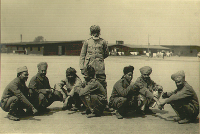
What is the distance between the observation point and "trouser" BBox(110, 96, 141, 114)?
4418 mm

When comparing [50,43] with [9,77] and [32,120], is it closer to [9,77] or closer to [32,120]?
[9,77]

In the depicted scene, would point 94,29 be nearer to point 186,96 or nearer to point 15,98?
point 15,98

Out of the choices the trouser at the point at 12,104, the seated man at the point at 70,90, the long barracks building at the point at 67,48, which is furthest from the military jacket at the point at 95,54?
the long barracks building at the point at 67,48

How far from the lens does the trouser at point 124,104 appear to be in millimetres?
4418

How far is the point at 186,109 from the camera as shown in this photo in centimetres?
405

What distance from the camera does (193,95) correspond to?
4070mm

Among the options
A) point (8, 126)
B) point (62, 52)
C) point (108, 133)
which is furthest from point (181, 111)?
point (62, 52)

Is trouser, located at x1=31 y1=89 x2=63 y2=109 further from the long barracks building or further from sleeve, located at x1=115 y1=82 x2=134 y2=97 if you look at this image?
the long barracks building

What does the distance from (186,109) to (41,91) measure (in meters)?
3.43

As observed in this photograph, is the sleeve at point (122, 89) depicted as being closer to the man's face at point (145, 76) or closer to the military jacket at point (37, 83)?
the man's face at point (145, 76)

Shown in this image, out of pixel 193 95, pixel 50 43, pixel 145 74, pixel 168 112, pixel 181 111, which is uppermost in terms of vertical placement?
pixel 50 43

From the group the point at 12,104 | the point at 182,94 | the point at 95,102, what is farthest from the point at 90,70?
the point at 182,94

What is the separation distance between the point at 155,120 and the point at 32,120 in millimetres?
2798

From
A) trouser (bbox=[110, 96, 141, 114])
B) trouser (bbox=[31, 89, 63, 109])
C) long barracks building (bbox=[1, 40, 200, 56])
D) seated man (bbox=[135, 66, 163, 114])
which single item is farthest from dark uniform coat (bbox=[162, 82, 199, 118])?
long barracks building (bbox=[1, 40, 200, 56])
